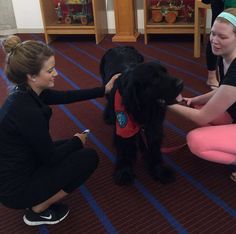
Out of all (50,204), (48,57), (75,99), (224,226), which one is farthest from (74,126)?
(224,226)

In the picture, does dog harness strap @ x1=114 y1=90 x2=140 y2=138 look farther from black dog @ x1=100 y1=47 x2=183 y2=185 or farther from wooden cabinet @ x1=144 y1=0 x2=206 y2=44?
wooden cabinet @ x1=144 y1=0 x2=206 y2=44

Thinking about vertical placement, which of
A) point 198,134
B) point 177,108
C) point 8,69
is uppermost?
point 8,69

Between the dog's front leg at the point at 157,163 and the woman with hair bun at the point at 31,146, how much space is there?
15.6 inches

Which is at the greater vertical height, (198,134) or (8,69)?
(8,69)

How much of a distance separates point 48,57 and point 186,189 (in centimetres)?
100

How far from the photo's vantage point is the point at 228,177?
1797 mm

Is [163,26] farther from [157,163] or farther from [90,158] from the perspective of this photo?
[90,158]

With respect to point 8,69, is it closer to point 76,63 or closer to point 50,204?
point 50,204

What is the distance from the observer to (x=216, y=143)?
1.59 metres

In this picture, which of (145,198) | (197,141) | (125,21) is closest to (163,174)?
(145,198)

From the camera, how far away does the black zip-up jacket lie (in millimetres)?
1307

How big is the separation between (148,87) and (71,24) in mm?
3192

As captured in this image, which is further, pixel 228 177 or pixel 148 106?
pixel 228 177

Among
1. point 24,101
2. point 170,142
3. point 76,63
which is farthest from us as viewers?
point 76,63
